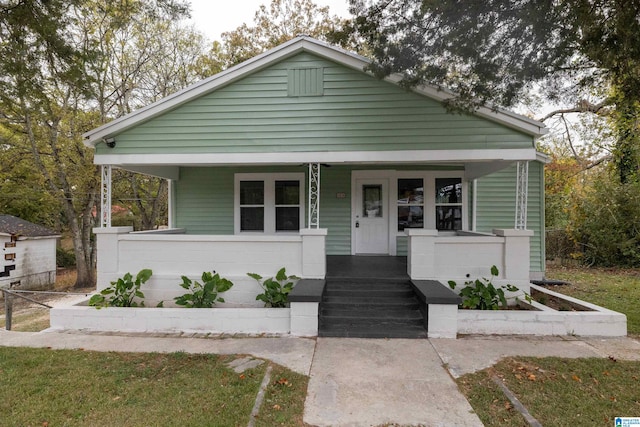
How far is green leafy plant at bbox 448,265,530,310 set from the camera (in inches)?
204

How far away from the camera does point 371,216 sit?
316 inches

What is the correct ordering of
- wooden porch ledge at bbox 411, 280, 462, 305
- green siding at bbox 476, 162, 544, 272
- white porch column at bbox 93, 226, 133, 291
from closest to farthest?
1. wooden porch ledge at bbox 411, 280, 462, 305
2. white porch column at bbox 93, 226, 133, 291
3. green siding at bbox 476, 162, 544, 272

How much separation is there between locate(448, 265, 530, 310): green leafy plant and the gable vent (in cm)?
434

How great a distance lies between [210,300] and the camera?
17.3ft

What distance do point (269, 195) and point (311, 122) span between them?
8.95 feet

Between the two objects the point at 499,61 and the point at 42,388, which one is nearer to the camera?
the point at 42,388

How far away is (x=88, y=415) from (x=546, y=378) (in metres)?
4.59

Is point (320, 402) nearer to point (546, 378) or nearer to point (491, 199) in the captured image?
point (546, 378)

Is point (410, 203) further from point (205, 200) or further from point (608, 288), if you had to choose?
point (608, 288)

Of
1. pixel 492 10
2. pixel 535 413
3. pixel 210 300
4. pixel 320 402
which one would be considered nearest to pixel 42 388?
pixel 210 300

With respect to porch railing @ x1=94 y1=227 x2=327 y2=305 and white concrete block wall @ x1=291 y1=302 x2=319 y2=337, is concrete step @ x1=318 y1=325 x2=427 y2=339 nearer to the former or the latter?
white concrete block wall @ x1=291 y1=302 x2=319 y2=337

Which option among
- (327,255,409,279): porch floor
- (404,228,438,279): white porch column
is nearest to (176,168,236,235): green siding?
(327,255,409,279): porch floor

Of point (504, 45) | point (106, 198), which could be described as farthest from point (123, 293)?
point (504, 45)

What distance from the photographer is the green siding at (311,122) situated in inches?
229
